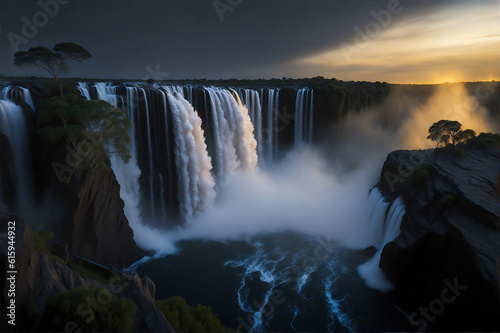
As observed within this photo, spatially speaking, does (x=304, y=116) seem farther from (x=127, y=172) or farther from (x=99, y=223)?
(x=99, y=223)

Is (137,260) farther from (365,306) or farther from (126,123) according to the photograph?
(365,306)

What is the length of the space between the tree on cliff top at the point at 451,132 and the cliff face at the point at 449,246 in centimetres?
309

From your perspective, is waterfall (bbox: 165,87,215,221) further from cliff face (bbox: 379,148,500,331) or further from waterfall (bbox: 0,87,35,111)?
cliff face (bbox: 379,148,500,331)

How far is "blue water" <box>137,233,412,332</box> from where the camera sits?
15815mm

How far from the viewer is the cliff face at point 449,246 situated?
13.0m

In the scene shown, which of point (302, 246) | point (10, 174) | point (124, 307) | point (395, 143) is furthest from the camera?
point (395, 143)

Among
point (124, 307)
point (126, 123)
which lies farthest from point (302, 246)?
point (124, 307)

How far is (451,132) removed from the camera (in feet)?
82.5

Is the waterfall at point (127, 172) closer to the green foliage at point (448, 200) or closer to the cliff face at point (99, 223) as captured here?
the cliff face at point (99, 223)

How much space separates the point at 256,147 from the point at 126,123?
2018 cm

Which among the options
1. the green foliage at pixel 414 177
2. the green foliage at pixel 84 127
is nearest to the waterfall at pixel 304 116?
the green foliage at pixel 414 177

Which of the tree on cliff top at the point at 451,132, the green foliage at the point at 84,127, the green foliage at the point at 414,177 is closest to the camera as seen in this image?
the green foliage at the point at 84,127

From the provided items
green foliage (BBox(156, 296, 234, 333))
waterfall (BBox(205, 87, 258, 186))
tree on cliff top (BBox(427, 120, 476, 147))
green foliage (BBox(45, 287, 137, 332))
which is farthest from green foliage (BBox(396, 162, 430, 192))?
green foliage (BBox(45, 287, 137, 332))

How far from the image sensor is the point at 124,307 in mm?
8102
